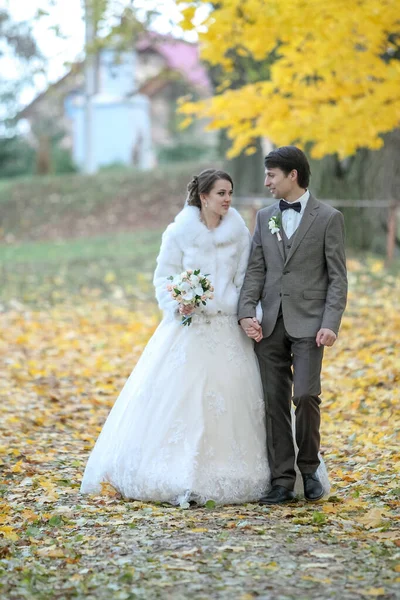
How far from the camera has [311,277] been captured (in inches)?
220

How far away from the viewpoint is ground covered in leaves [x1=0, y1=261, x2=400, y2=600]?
416 centimetres

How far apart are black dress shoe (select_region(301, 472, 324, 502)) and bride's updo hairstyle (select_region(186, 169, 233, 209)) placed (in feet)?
5.53

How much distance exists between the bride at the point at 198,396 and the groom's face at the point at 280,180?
277mm

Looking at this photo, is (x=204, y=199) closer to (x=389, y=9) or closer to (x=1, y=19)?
(x=389, y=9)

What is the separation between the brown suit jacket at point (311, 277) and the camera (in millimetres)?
5520

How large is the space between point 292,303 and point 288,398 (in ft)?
1.86

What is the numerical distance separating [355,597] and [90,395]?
5.89m

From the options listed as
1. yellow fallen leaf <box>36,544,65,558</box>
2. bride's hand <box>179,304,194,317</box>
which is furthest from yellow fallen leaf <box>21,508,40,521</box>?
bride's hand <box>179,304,194,317</box>

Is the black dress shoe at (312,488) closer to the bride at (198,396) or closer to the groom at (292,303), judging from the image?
the groom at (292,303)

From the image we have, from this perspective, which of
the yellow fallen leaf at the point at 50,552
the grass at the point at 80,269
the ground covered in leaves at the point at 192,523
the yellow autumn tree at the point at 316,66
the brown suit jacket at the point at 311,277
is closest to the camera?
the ground covered in leaves at the point at 192,523

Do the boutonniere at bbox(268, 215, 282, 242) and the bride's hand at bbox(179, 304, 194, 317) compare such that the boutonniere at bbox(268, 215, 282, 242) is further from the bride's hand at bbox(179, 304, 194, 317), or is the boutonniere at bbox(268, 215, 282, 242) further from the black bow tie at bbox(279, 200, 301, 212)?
the bride's hand at bbox(179, 304, 194, 317)

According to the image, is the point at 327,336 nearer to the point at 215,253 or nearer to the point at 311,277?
the point at 311,277

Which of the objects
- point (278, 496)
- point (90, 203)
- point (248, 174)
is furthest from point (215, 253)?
point (90, 203)

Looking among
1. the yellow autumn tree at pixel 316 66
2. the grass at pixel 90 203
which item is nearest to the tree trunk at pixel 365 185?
the yellow autumn tree at pixel 316 66
